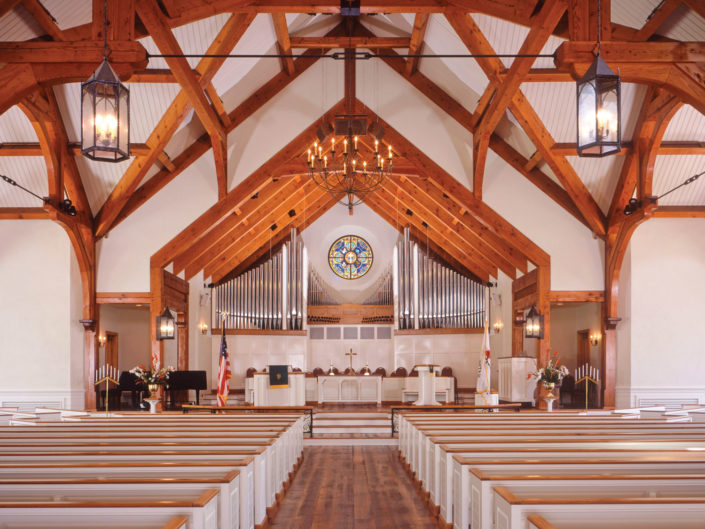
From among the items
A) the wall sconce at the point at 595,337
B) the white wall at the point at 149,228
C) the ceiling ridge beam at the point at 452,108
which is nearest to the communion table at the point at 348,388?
the wall sconce at the point at 595,337

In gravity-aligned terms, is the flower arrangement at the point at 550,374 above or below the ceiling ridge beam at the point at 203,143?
below

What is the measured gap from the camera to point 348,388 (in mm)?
16422

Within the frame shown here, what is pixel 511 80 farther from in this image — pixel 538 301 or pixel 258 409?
pixel 258 409

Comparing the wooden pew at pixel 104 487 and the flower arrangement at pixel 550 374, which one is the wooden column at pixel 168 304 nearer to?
the flower arrangement at pixel 550 374

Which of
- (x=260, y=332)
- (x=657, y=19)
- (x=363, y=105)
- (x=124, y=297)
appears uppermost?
(x=363, y=105)

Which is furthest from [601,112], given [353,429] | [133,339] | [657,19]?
[133,339]

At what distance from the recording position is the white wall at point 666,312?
38.9ft

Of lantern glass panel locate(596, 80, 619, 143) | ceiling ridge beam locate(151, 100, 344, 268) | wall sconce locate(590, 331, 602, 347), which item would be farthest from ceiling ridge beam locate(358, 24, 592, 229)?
lantern glass panel locate(596, 80, 619, 143)

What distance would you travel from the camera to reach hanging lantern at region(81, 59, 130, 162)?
5.03m

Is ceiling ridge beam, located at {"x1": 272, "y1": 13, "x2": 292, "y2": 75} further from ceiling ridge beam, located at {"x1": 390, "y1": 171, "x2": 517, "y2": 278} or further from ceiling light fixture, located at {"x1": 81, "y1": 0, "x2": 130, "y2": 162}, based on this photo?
ceiling light fixture, located at {"x1": 81, "y1": 0, "x2": 130, "y2": 162}

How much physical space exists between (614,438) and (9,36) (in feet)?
24.1

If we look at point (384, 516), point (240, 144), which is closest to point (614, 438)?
point (384, 516)

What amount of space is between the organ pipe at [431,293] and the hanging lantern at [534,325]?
409cm

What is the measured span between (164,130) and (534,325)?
22.7 feet
